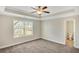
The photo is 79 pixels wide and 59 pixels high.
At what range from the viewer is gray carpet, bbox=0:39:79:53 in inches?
68.0

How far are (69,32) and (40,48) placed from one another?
0.72 meters

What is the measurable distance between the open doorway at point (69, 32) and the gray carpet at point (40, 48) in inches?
5.1

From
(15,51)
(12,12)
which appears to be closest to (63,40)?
(15,51)

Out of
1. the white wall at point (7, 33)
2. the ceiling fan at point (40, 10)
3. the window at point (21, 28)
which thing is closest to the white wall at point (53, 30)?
the ceiling fan at point (40, 10)

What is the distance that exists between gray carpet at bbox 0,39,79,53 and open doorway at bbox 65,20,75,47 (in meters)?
0.13

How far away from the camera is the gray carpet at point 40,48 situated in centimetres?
173

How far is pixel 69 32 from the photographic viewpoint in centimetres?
179

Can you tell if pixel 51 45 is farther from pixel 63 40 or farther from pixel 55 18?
pixel 55 18

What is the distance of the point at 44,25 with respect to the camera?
202 cm

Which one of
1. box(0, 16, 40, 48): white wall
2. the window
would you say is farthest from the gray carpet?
the window
